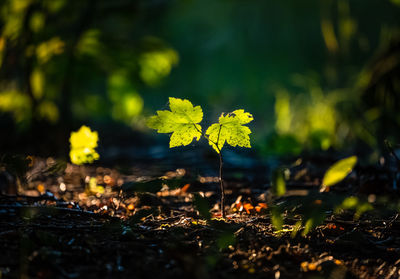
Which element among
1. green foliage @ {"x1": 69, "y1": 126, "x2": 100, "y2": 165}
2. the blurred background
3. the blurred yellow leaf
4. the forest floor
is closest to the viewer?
the forest floor

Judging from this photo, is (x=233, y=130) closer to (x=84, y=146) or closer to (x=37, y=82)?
(x=84, y=146)

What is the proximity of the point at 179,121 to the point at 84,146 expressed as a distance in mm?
642

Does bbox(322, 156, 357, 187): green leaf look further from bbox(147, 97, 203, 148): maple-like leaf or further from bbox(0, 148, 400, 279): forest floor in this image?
bbox(147, 97, 203, 148): maple-like leaf

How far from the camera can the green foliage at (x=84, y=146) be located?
1.45 m

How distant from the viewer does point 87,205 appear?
4.30 ft

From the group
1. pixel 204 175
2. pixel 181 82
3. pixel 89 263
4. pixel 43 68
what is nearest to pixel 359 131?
pixel 204 175

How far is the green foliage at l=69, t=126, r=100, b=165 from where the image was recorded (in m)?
1.45

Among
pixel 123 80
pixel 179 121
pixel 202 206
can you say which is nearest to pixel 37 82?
pixel 123 80

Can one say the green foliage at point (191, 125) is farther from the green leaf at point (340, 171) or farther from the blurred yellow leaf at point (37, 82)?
the blurred yellow leaf at point (37, 82)

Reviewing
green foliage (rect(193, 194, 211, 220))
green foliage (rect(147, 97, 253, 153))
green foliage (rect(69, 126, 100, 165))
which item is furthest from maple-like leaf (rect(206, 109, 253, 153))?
green foliage (rect(69, 126, 100, 165))

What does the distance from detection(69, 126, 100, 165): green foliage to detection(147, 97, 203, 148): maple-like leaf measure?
55cm

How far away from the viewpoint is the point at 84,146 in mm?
1471

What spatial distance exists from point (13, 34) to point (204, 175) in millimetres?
2038

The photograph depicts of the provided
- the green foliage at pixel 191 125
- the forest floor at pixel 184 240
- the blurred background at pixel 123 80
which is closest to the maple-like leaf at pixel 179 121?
the green foliage at pixel 191 125
